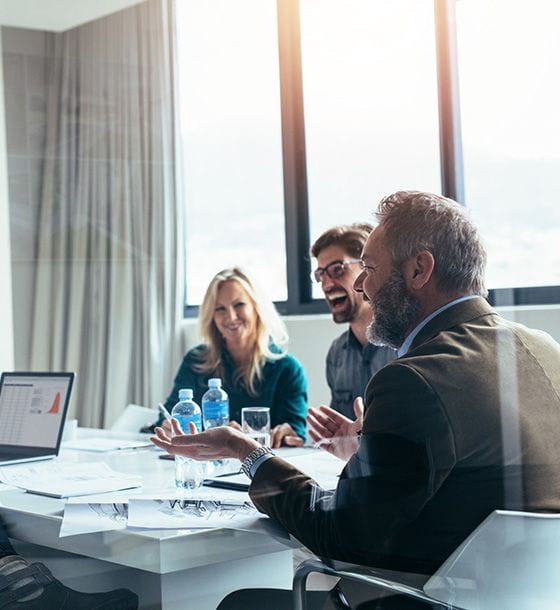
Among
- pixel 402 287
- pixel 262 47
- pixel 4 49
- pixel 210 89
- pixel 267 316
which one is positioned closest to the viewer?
pixel 402 287

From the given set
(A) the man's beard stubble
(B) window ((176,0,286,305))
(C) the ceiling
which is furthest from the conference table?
(C) the ceiling

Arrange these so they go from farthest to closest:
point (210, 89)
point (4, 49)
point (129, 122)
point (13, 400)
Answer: point (129, 122) < point (210, 89) < point (4, 49) < point (13, 400)

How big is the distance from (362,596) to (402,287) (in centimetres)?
51

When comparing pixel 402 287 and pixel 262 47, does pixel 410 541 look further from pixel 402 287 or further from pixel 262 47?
pixel 262 47

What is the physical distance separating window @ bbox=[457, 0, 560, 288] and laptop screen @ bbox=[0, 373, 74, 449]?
124 centimetres

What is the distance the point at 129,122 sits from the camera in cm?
468

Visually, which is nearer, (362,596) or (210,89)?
(362,596)

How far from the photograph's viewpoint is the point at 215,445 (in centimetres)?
167

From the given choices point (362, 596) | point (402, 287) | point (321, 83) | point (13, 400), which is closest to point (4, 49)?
point (321, 83)

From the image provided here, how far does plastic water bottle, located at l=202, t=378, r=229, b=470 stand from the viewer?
2592 millimetres

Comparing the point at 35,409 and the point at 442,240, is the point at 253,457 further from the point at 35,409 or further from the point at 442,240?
the point at 35,409

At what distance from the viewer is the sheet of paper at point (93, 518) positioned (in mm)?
1586

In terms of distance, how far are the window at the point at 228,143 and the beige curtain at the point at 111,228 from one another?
139 mm

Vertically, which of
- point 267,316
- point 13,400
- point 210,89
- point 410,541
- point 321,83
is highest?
point 210,89
